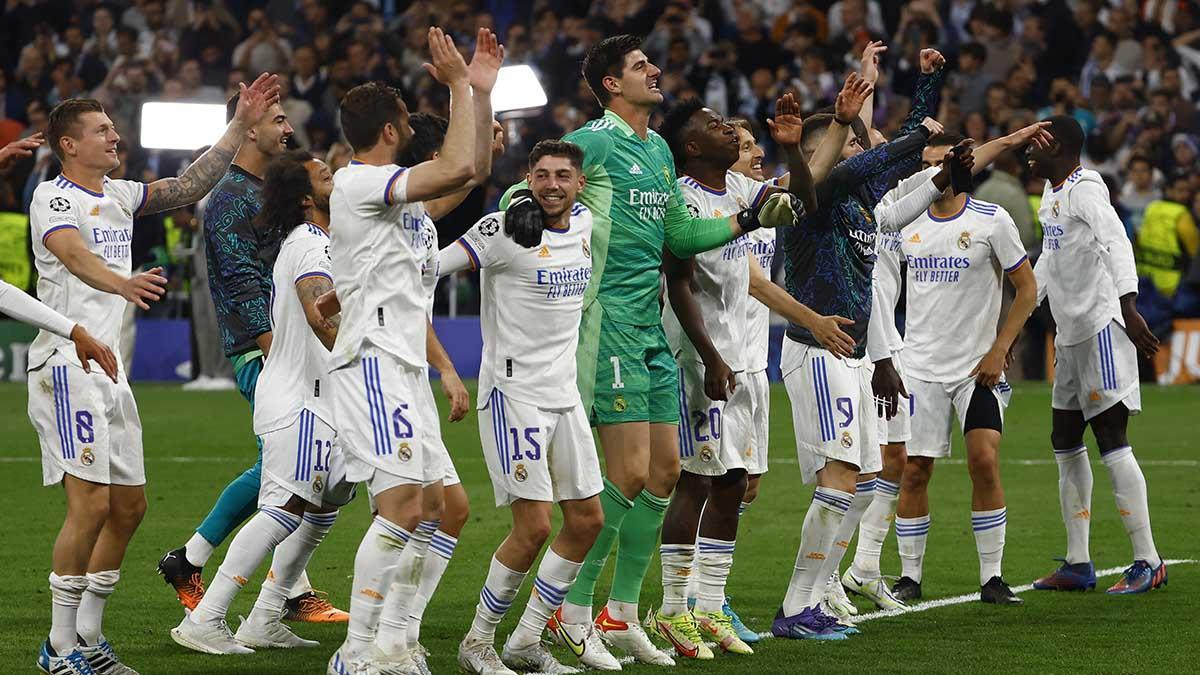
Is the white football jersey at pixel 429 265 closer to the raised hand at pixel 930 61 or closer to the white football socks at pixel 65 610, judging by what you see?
the white football socks at pixel 65 610

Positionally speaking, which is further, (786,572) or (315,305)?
(786,572)

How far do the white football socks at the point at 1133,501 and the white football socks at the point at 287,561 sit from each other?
14.5 ft

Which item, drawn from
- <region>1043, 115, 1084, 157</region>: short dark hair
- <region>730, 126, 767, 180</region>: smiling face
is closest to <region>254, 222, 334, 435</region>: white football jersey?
<region>730, 126, 767, 180</region>: smiling face

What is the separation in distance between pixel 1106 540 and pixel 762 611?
10.9ft

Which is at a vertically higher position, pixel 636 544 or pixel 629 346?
pixel 629 346

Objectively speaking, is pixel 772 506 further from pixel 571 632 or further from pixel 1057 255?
pixel 571 632

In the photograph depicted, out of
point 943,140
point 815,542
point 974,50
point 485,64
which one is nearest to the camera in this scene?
point 485,64

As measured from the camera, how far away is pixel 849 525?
851 cm

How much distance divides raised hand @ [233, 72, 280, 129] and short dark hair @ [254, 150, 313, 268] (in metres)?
0.62

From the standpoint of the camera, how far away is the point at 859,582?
9.09 meters

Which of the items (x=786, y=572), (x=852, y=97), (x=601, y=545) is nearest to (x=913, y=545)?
(x=786, y=572)

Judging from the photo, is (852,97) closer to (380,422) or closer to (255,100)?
(380,422)

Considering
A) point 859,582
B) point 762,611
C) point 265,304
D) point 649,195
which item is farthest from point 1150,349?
point 265,304

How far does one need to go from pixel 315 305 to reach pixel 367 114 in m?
0.92
